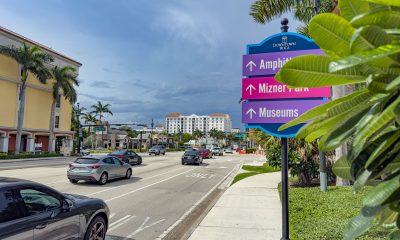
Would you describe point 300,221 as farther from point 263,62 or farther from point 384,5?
point 384,5

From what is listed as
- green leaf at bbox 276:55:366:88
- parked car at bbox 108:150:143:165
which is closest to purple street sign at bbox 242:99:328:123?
green leaf at bbox 276:55:366:88

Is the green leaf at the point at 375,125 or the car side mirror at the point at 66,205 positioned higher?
the green leaf at the point at 375,125

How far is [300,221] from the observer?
7.74 metres

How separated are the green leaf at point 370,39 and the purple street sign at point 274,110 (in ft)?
10.7

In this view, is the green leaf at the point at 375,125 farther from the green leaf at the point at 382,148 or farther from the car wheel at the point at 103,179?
the car wheel at the point at 103,179

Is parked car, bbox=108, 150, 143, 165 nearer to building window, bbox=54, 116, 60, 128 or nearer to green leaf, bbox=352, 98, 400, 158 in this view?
building window, bbox=54, 116, 60, 128

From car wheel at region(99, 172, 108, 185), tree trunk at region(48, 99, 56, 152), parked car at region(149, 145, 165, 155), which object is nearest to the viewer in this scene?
car wheel at region(99, 172, 108, 185)

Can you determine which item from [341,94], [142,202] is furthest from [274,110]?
[142,202]

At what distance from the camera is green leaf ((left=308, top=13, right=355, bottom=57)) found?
1241 millimetres

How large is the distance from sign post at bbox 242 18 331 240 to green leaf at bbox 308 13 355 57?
3.10 meters

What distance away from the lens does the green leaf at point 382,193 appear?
106 centimetres

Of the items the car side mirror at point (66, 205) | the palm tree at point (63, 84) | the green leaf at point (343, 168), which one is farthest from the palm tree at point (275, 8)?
the palm tree at point (63, 84)

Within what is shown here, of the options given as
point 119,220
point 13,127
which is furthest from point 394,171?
point 13,127

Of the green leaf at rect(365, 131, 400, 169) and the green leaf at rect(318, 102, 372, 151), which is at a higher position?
the green leaf at rect(318, 102, 372, 151)
